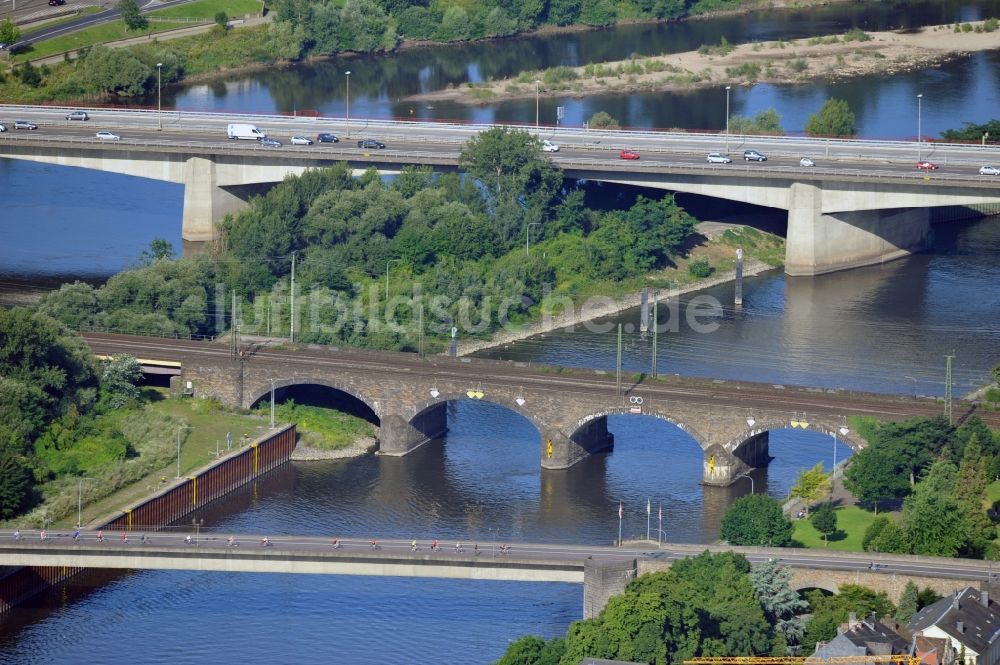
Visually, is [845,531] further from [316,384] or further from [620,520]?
[316,384]

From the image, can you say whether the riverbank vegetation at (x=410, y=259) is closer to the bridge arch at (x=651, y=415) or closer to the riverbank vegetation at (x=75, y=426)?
the riverbank vegetation at (x=75, y=426)

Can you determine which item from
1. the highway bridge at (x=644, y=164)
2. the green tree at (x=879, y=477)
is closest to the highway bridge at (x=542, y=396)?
the green tree at (x=879, y=477)

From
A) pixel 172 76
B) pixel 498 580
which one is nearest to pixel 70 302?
pixel 498 580

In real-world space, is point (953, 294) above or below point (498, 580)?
above

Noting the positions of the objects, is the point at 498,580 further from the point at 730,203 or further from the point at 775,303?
the point at 730,203

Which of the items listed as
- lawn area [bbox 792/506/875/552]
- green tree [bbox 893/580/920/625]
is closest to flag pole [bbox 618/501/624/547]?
lawn area [bbox 792/506/875/552]

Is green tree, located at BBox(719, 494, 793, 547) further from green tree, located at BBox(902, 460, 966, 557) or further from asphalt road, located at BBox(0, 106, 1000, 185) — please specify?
asphalt road, located at BBox(0, 106, 1000, 185)
